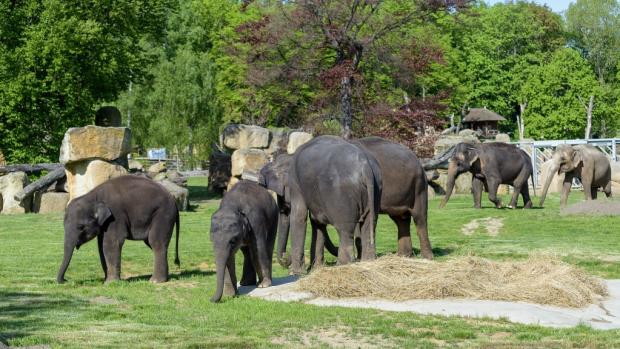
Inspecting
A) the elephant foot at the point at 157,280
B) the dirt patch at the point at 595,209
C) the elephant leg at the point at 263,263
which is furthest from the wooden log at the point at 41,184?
the elephant leg at the point at 263,263

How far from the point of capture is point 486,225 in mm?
27359

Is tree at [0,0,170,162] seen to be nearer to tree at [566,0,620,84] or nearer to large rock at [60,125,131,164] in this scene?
large rock at [60,125,131,164]

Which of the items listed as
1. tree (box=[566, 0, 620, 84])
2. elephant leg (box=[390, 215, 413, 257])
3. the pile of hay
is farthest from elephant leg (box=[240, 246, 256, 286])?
tree (box=[566, 0, 620, 84])

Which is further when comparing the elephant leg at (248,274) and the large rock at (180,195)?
the large rock at (180,195)

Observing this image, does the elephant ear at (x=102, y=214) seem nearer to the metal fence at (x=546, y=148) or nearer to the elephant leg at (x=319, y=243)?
the elephant leg at (x=319, y=243)

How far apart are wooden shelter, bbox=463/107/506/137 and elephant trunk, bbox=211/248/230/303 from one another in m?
79.7

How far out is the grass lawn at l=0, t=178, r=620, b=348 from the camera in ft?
36.9

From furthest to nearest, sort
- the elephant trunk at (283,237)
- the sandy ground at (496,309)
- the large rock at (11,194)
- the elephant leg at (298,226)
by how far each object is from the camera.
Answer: the large rock at (11,194), the elephant trunk at (283,237), the elephant leg at (298,226), the sandy ground at (496,309)

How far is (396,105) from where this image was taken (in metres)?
41.8

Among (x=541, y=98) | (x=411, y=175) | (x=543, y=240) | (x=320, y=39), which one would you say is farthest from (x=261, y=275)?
(x=541, y=98)

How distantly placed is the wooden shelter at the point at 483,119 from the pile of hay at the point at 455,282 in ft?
257

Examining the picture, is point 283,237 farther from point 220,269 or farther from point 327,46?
point 327,46

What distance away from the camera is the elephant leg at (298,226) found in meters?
16.3

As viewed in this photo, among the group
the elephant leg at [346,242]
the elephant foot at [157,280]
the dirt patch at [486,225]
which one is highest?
the elephant leg at [346,242]
